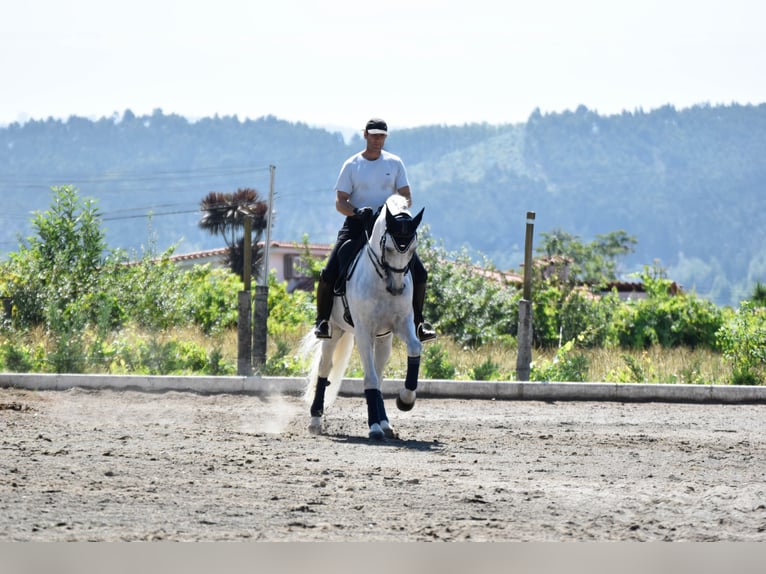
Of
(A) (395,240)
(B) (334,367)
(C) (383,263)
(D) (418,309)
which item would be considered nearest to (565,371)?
(B) (334,367)

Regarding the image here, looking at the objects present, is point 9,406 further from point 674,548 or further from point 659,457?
point 674,548

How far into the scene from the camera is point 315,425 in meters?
12.3

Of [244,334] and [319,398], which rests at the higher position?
[244,334]

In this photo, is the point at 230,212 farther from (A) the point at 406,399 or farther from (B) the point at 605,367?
(A) the point at 406,399

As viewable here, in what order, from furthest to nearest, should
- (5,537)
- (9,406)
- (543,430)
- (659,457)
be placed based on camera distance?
(9,406)
(543,430)
(659,457)
(5,537)

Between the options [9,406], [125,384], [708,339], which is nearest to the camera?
[9,406]

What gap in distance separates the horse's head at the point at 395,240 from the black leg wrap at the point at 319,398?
1.85 meters

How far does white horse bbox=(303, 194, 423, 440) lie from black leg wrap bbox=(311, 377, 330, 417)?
0.12m

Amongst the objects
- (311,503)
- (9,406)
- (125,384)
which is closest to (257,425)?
(9,406)

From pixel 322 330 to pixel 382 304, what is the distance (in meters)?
1.09

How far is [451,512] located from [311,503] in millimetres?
905

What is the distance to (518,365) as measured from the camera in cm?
1734

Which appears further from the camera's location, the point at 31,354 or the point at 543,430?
the point at 31,354

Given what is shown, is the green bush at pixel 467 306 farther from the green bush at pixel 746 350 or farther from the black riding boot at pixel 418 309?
the black riding boot at pixel 418 309
